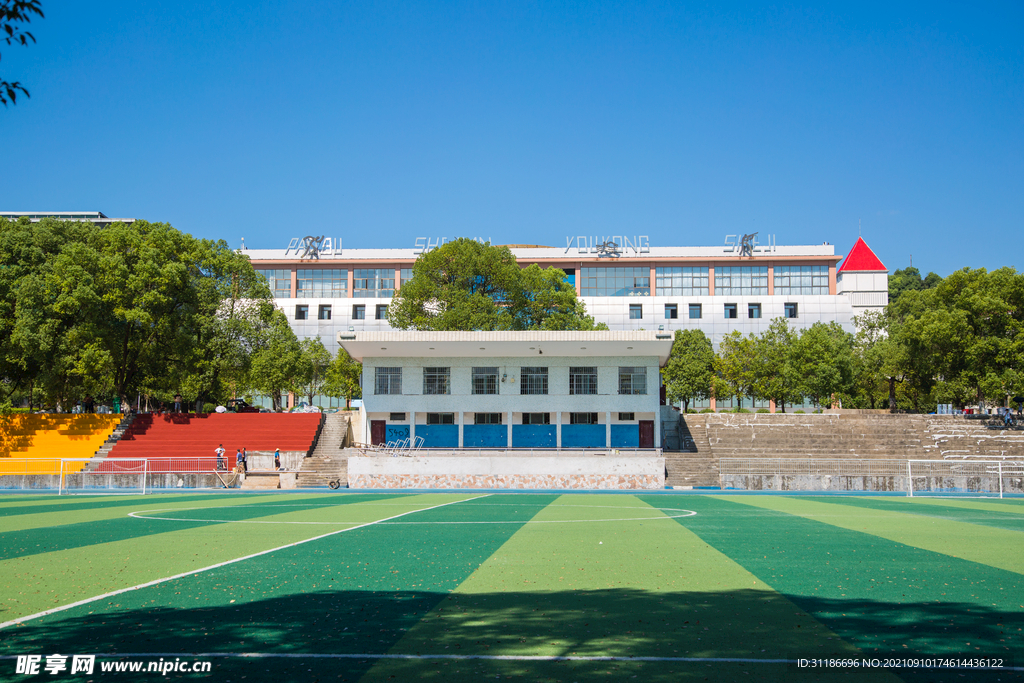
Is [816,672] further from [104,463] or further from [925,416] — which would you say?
[925,416]

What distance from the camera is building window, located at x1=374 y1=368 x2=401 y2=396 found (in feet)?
158

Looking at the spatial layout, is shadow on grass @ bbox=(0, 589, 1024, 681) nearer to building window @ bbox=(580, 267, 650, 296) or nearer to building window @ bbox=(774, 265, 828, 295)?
building window @ bbox=(580, 267, 650, 296)

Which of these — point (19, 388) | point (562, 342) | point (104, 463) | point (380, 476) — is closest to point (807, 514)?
point (380, 476)

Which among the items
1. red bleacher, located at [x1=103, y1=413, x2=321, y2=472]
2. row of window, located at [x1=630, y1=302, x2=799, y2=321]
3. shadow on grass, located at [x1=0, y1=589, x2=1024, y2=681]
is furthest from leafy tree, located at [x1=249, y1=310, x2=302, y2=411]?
shadow on grass, located at [x1=0, y1=589, x2=1024, y2=681]

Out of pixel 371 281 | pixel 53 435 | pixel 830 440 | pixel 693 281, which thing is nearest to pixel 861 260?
Result: pixel 693 281

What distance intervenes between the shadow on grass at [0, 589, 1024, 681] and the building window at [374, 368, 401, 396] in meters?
39.7

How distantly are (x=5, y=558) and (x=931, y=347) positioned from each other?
53.8 metres

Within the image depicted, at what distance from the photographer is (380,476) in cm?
3806

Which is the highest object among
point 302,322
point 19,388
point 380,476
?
point 302,322

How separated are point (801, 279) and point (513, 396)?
5733 cm

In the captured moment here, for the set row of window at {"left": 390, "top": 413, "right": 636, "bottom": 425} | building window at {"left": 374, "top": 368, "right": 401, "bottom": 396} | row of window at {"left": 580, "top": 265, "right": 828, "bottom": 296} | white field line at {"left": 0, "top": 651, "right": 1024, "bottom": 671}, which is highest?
row of window at {"left": 580, "top": 265, "right": 828, "bottom": 296}

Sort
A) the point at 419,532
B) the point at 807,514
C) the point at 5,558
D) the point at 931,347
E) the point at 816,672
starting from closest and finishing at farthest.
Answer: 1. the point at 816,672
2. the point at 5,558
3. the point at 419,532
4. the point at 807,514
5. the point at 931,347

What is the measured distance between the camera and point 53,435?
152 ft

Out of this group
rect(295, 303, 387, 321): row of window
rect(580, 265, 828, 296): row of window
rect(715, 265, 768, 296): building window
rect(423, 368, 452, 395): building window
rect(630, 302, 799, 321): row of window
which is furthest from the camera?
rect(580, 265, 828, 296): row of window
